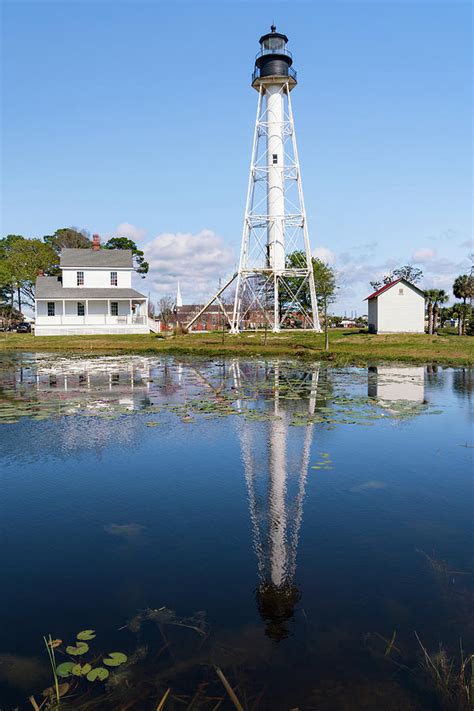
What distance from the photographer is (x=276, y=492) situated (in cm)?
815

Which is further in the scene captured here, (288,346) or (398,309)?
(398,309)

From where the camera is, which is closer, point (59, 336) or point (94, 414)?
point (94, 414)

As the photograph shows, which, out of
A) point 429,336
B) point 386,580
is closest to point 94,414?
point 386,580

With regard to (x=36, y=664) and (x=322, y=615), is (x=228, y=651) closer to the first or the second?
(x=322, y=615)

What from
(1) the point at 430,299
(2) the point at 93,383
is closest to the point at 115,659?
(2) the point at 93,383

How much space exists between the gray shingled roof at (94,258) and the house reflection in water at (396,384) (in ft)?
113

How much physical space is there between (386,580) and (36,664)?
10.7 ft

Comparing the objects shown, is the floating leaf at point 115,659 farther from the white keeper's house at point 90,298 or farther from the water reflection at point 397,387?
the white keeper's house at point 90,298

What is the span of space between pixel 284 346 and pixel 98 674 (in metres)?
33.1

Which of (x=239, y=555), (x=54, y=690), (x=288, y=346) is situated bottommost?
(x=54, y=690)

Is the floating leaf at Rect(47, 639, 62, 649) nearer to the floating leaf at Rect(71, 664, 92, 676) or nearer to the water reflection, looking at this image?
the floating leaf at Rect(71, 664, 92, 676)

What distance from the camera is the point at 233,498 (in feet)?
26.0

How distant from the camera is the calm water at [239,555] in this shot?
13.9 ft

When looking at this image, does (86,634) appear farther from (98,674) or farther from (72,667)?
(98,674)
